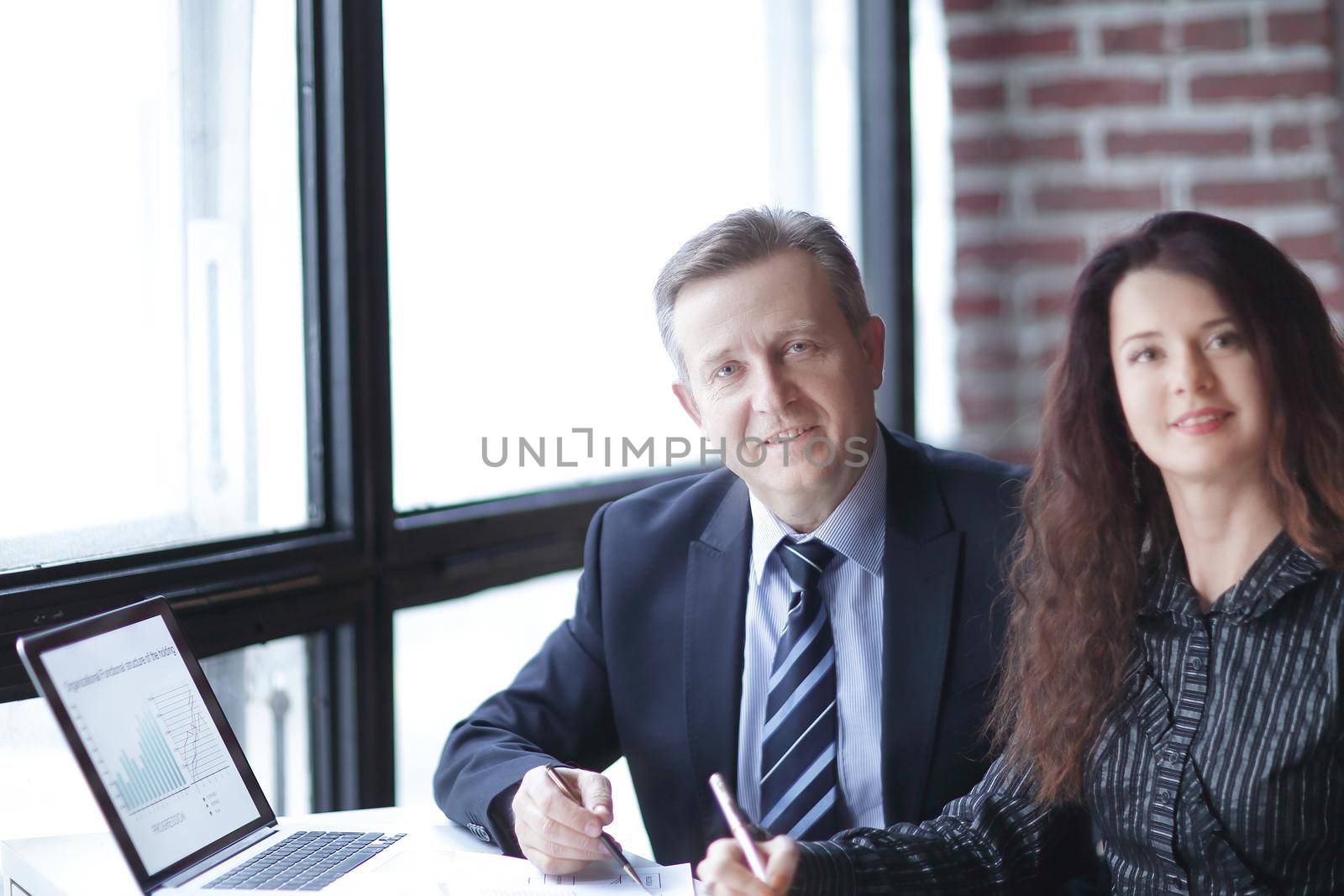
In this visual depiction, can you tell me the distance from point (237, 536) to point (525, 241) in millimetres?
810

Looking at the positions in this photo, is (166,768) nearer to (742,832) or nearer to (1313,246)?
(742,832)

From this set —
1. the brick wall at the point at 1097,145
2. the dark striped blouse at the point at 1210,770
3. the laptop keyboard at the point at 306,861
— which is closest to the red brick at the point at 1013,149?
the brick wall at the point at 1097,145

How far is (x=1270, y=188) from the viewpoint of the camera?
2.82 meters

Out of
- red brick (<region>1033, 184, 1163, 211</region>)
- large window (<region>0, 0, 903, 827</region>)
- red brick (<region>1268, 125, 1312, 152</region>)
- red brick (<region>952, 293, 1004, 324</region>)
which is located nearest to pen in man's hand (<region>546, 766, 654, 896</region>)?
large window (<region>0, 0, 903, 827</region>)

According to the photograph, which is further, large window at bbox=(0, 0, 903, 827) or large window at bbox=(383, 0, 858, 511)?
large window at bbox=(383, 0, 858, 511)

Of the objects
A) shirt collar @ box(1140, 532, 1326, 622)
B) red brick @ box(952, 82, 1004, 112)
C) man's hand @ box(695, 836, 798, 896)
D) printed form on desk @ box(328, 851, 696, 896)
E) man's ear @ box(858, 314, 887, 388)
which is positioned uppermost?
red brick @ box(952, 82, 1004, 112)

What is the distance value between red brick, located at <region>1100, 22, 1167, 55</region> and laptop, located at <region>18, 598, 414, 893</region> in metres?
2.42

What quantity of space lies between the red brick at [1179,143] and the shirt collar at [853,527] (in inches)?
61.5

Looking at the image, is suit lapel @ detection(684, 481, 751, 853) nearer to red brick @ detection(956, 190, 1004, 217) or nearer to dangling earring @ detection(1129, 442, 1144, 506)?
dangling earring @ detection(1129, 442, 1144, 506)

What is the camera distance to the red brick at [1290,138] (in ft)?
9.17

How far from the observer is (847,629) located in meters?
1.69

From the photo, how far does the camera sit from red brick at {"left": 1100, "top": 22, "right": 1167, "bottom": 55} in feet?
9.48

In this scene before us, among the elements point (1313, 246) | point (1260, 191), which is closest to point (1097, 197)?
point (1260, 191)

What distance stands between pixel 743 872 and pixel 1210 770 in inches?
20.5
